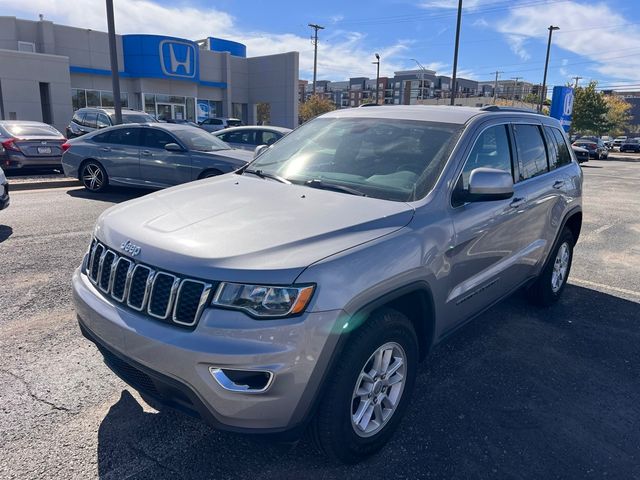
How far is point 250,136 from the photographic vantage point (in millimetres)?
13195

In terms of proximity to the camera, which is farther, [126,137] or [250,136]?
[250,136]

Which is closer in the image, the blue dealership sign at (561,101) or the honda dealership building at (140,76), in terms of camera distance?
the honda dealership building at (140,76)

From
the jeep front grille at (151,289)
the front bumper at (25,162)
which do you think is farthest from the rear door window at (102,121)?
the jeep front grille at (151,289)

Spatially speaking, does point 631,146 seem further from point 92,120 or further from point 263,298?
point 263,298

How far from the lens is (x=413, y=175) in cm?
312

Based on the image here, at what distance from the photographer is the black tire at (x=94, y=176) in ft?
33.0

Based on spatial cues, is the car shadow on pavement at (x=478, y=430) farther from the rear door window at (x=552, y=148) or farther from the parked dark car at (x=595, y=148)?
the parked dark car at (x=595, y=148)

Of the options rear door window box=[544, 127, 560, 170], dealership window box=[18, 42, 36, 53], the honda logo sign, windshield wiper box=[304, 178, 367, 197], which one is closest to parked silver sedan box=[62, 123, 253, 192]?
rear door window box=[544, 127, 560, 170]

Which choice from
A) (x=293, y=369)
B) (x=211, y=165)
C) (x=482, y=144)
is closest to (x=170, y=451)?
(x=293, y=369)

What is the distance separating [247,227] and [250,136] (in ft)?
36.5

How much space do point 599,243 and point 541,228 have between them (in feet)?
14.1

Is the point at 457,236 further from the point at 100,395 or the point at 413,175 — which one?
the point at 100,395

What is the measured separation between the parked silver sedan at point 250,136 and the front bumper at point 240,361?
1094 centimetres

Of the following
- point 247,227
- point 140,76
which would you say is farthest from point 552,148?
point 140,76
